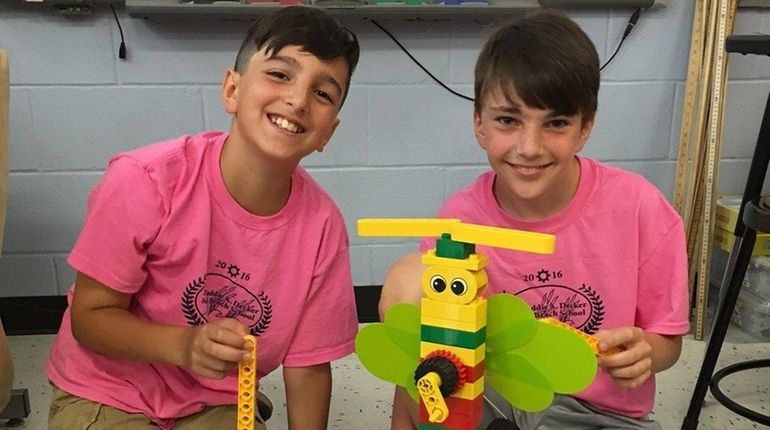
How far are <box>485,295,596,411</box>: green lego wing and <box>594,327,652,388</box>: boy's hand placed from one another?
0.11 metres

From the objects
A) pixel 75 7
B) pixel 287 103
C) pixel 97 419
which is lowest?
pixel 97 419

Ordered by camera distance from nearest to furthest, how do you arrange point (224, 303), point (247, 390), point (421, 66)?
1. point (247, 390)
2. point (224, 303)
3. point (421, 66)

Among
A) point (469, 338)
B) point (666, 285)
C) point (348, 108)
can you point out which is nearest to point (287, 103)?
point (469, 338)

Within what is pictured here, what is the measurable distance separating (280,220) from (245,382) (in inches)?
13.5

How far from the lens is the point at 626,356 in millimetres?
752

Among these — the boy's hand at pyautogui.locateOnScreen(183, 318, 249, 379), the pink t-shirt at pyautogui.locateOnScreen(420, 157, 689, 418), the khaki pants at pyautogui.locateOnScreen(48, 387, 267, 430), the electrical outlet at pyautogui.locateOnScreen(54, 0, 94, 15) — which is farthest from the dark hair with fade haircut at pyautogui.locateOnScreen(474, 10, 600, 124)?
the electrical outlet at pyautogui.locateOnScreen(54, 0, 94, 15)

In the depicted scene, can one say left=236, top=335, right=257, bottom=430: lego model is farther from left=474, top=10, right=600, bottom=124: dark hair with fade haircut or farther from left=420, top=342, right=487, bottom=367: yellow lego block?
left=474, top=10, right=600, bottom=124: dark hair with fade haircut

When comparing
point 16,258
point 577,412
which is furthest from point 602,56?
point 16,258

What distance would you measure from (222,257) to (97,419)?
0.27 m

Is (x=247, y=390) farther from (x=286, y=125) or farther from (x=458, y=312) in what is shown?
(x=286, y=125)

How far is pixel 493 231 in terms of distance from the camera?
0.60 m

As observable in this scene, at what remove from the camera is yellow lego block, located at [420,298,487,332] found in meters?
0.62

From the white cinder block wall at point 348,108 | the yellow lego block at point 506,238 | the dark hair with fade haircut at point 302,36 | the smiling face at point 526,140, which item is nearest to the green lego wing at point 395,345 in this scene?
the yellow lego block at point 506,238

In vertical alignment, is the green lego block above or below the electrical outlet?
below
